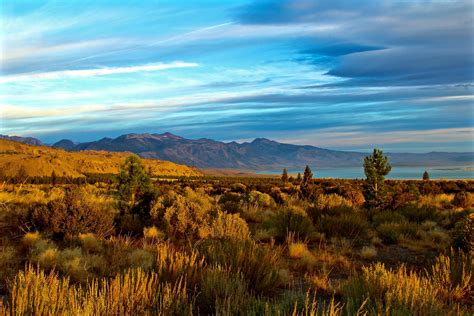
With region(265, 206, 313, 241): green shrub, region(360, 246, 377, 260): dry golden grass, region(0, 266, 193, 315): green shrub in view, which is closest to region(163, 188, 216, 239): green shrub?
region(265, 206, 313, 241): green shrub

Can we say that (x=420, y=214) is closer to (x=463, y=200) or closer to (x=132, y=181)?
(x=463, y=200)

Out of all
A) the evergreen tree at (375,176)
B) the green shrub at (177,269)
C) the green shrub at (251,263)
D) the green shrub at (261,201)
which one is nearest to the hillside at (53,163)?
the green shrub at (261,201)

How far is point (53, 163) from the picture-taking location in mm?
102875

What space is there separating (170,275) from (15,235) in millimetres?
8090

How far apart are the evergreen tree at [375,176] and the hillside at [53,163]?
5881 cm

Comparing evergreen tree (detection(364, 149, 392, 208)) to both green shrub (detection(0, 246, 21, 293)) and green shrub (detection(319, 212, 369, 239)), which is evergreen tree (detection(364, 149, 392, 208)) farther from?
green shrub (detection(0, 246, 21, 293))

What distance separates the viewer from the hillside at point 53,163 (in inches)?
3706

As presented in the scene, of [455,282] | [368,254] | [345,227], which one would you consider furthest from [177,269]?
[345,227]

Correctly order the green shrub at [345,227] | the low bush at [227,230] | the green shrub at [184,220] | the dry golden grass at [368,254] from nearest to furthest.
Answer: the low bush at [227,230] → the dry golden grass at [368,254] → the green shrub at [184,220] → the green shrub at [345,227]

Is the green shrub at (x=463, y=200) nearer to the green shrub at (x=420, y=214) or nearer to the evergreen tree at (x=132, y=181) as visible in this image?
the green shrub at (x=420, y=214)

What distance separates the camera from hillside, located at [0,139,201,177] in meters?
94.1

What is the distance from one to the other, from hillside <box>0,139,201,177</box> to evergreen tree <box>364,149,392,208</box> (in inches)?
2315

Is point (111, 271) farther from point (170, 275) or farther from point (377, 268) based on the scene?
point (377, 268)

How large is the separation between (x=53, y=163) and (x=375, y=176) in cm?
9698
